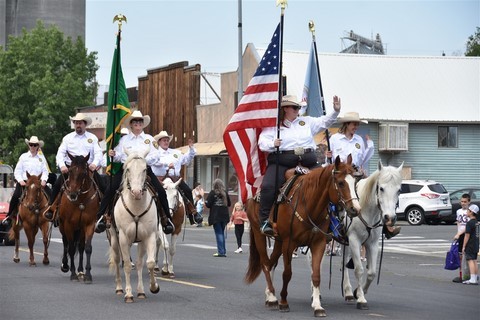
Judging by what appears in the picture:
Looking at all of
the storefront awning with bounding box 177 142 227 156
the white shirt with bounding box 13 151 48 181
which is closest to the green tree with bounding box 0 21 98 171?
the storefront awning with bounding box 177 142 227 156

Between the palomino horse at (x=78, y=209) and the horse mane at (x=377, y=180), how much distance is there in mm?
5664

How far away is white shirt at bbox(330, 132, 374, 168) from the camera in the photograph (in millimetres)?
16469

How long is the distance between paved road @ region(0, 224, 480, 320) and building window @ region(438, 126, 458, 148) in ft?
104

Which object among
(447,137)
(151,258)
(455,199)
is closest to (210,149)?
(447,137)

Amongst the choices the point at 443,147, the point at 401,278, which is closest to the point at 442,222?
the point at 443,147

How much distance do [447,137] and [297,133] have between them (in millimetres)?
43469

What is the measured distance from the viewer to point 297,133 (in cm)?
1502

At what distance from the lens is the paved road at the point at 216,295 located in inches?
555

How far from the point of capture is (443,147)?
187ft

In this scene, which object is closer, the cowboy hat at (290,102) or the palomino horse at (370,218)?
the palomino horse at (370,218)

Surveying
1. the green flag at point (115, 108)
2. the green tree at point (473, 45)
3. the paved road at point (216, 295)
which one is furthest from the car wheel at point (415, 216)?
the green tree at point (473, 45)

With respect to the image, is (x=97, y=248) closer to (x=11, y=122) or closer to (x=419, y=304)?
(x=419, y=304)

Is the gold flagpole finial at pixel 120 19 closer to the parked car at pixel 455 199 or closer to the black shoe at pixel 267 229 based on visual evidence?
the black shoe at pixel 267 229

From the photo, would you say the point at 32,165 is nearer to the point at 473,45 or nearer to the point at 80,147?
the point at 80,147
